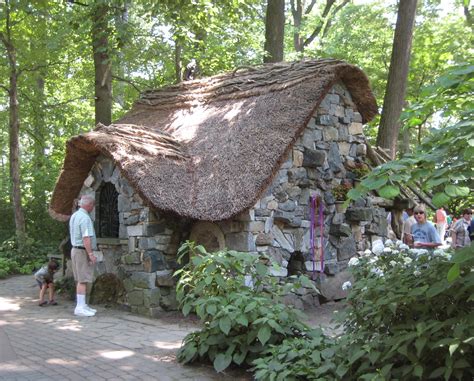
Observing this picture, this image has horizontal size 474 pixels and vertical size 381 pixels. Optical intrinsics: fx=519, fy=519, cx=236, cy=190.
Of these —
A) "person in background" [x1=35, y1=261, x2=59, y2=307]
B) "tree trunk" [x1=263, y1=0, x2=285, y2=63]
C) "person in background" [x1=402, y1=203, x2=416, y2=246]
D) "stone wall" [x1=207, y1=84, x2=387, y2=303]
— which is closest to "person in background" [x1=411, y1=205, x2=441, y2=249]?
"stone wall" [x1=207, y1=84, x2=387, y2=303]

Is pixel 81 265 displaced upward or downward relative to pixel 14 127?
downward

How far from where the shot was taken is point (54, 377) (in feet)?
14.4

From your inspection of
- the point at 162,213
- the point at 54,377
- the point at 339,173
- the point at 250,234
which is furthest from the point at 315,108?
the point at 54,377

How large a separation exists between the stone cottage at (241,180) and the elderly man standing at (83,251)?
56 cm

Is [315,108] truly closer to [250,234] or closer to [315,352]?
[250,234]

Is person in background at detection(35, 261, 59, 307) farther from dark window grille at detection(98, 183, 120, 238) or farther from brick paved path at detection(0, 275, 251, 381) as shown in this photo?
dark window grille at detection(98, 183, 120, 238)

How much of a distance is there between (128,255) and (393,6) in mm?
16357

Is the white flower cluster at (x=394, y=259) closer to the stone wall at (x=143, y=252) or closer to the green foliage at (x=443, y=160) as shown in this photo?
the green foliage at (x=443, y=160)

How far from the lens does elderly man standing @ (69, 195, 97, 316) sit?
741cm

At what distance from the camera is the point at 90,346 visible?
5.48 m

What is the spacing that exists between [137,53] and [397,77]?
6.97 m

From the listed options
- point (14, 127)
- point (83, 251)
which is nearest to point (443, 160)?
point (83, 251)

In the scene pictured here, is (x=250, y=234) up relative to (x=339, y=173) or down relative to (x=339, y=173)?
down

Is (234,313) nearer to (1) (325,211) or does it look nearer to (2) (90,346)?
(2) (90,346)
